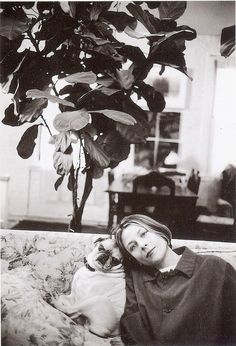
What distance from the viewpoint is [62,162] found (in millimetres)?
1563

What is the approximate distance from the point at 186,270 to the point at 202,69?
79cm

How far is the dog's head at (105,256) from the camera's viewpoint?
1.56 metres

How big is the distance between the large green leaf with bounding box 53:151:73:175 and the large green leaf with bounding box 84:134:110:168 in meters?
0.08

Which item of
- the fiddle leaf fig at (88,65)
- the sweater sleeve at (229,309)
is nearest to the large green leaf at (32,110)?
the fiddle leaf fig at (88,65)

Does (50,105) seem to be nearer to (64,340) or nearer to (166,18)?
(166,18)

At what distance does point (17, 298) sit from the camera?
154 cm

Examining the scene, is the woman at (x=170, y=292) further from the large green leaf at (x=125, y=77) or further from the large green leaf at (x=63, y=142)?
the large green leaf at (x=125, y=77)

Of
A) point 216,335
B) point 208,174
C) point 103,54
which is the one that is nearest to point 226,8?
point 103,54

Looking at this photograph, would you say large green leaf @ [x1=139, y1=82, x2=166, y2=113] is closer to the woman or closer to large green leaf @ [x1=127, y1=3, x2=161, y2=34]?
large green leaf @ [x1=127, y1=3, x2=161, y2=34]

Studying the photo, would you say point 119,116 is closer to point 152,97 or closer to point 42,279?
point 152,97

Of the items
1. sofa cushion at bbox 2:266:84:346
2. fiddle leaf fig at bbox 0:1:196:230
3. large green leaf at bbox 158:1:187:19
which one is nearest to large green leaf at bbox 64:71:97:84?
fiddle leaf fig at bbox 0:1:196:230

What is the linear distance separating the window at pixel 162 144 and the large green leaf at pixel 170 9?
531mm

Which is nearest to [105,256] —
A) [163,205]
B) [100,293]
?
[100,293]

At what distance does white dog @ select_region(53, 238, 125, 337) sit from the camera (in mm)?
1532
